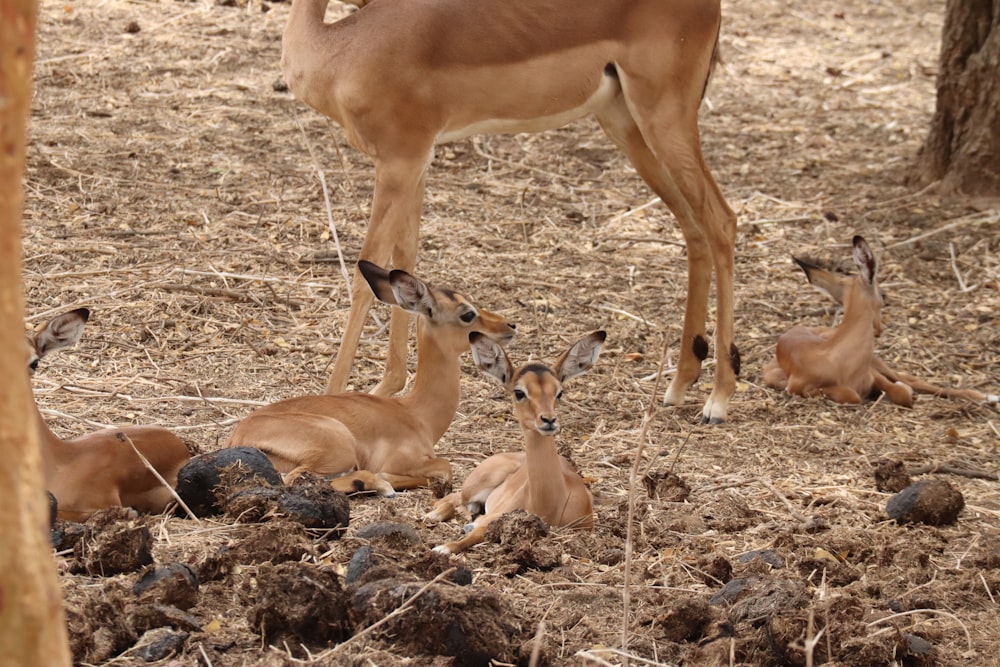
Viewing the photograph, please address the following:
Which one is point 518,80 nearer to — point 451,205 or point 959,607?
point 451,205

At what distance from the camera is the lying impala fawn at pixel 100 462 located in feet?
14.6

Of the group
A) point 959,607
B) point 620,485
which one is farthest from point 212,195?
point 959,607

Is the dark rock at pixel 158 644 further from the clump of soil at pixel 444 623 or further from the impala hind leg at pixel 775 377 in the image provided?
the impala hind leg at pixel 775 377

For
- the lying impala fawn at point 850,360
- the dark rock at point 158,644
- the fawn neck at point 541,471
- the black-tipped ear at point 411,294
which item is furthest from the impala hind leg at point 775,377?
the dark rock at point 158,644

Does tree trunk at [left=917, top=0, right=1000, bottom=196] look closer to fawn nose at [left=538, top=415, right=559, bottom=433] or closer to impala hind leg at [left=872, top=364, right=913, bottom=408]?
impala hind leg at [left=872, top=364, right=913, bottom=408]

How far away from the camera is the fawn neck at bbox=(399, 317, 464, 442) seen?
18.5 feet

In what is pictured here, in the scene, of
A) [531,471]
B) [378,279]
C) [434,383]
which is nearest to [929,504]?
[531,471]

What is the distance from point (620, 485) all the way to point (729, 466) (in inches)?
24.1

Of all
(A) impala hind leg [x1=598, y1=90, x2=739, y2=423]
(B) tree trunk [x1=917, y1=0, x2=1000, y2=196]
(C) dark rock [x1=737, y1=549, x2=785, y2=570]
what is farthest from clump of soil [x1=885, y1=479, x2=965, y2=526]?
(B) tree trunk [x1=917, y1=0, x2=1000, y2=196]

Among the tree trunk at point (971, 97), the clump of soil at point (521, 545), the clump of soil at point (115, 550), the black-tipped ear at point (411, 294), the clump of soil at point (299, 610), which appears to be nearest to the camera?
the clump of soil at point (299, 610)

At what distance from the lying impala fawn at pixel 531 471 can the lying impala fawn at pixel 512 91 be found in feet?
4.30

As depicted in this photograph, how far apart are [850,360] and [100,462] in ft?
12.2

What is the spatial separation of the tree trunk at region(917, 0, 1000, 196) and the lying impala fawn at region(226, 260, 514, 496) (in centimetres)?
461

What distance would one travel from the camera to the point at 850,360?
6.59 m
